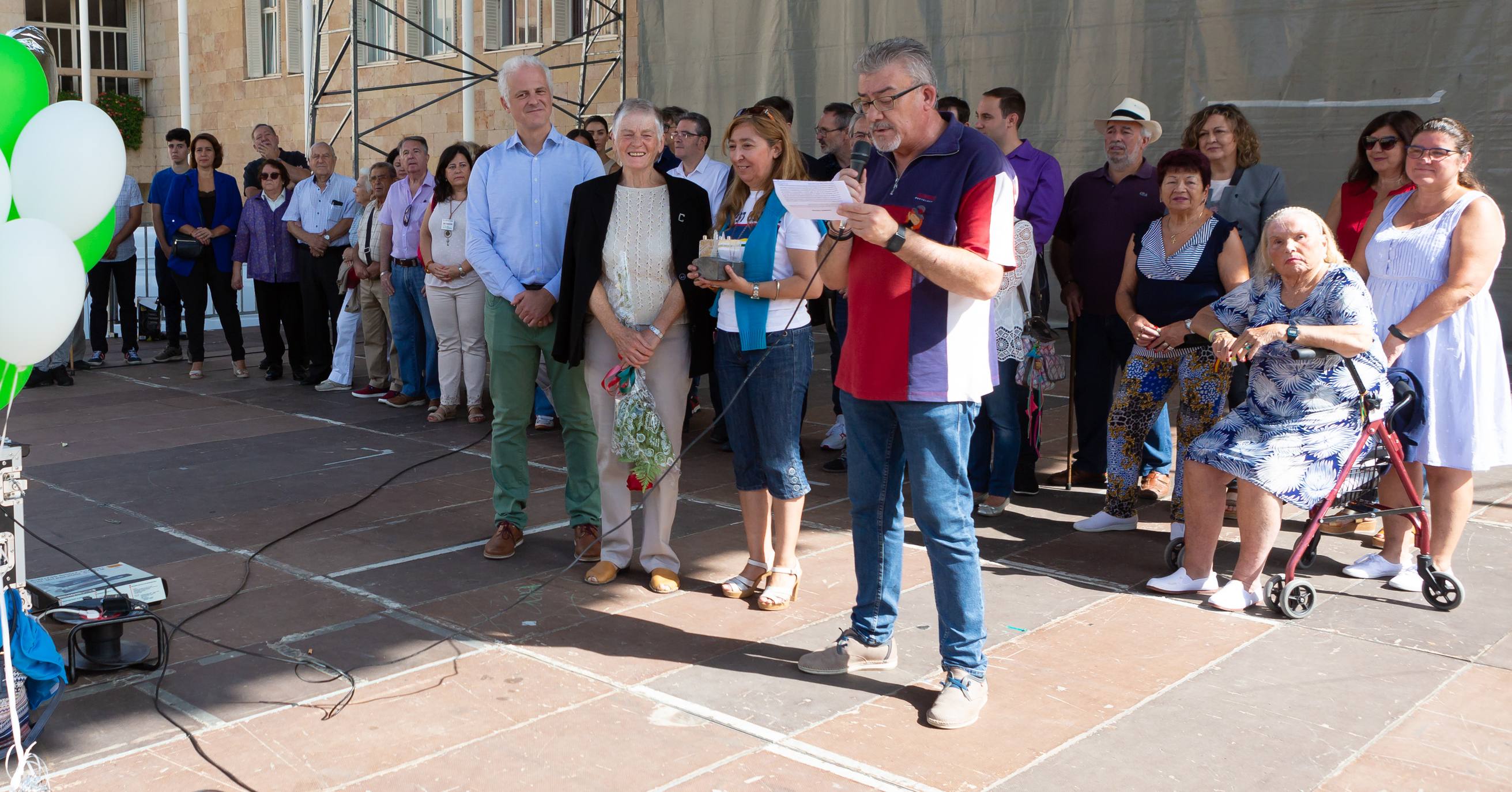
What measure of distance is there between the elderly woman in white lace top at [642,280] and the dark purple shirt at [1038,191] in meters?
2.02

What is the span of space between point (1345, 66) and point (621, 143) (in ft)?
23.0

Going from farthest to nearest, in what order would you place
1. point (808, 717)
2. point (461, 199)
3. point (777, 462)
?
1. point (461, 199)
2. point (777, 462)
3. point (808, 717)

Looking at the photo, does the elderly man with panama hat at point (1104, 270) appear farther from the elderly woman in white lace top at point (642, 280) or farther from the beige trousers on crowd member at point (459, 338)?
the beige trousers on crowd member at point (459, 338)

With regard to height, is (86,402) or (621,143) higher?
(621,143)

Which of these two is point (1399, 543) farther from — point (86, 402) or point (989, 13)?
point (86, 402)

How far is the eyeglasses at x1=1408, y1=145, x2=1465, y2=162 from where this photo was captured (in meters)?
4.66

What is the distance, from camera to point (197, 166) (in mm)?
10359

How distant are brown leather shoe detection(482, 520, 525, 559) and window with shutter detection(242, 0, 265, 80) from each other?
22.6 m

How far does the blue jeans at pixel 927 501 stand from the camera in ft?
11.6

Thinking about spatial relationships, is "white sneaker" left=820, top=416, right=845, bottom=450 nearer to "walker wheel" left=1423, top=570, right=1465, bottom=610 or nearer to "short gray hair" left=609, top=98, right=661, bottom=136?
"short gray hair" left=609, top=98, right=661, bottom=136

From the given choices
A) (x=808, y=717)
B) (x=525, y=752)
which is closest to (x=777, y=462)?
→ (x=808, y=717)

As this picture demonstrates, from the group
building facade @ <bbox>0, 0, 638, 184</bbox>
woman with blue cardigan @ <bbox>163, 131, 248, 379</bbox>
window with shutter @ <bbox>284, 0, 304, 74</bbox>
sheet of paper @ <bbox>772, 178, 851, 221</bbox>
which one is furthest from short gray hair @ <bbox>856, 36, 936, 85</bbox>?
window with shutter @ <bbox>284, 0, 304, 74</bbox>

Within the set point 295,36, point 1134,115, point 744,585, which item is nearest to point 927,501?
point 744,585

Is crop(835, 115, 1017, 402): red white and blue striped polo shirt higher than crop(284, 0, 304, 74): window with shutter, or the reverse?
crop(284, 0, 304, 74): window with shutter
